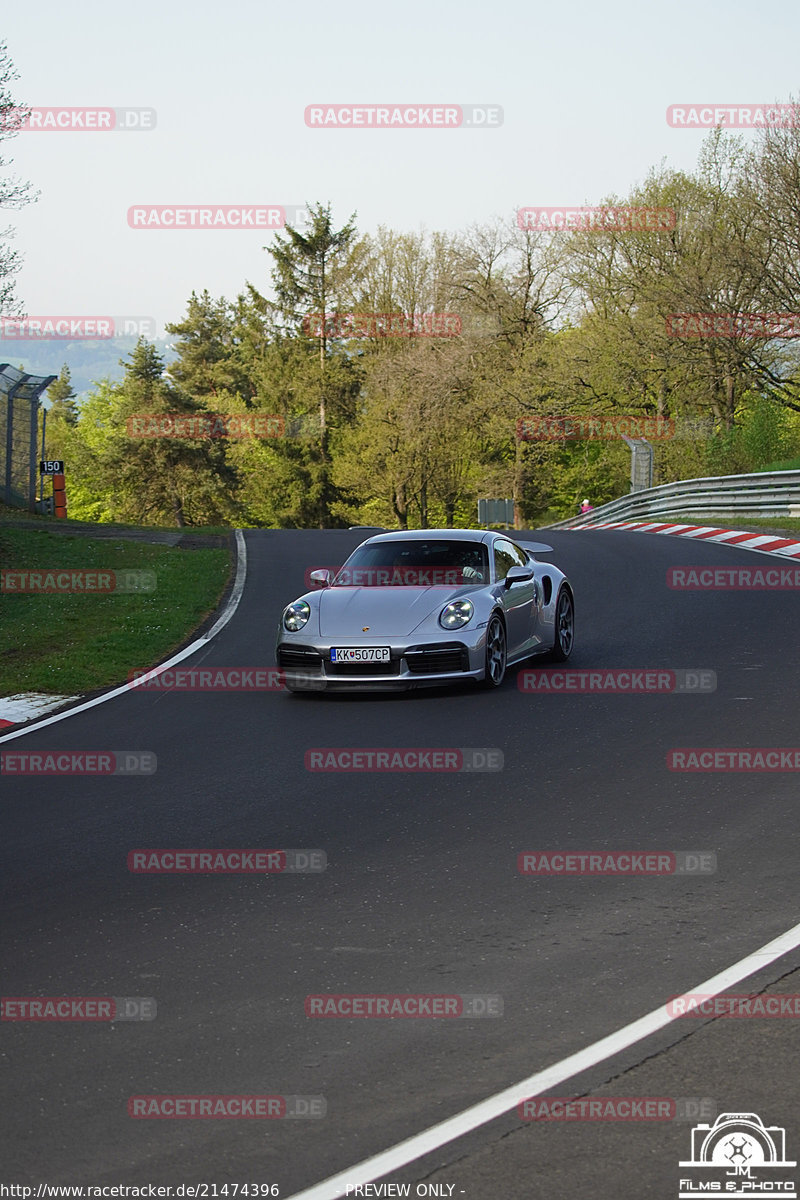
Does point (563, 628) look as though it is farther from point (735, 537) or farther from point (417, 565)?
point (735, 537)

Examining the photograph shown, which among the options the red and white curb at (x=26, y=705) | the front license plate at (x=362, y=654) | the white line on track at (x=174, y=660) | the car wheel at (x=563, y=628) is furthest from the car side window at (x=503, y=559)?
the red and white curb at (x=26, y=705)

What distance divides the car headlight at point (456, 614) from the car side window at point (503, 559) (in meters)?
0.89

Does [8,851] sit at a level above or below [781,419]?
below

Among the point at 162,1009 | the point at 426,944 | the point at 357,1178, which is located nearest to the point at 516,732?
the point at 426,944

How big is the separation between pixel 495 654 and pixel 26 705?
3998 mm

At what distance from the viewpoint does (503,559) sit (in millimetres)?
12875

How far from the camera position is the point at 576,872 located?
6176 millimetres

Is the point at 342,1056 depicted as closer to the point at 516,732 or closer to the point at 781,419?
the point at 516,732

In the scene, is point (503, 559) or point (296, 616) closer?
point (296, 616)

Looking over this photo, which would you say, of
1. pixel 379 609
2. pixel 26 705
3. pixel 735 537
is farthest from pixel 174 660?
pixel 735 537

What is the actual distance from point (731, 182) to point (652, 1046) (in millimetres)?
45955

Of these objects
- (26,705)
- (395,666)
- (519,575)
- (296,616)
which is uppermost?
(519,575)

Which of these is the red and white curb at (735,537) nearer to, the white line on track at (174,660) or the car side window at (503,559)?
the white line on track at (174,660)

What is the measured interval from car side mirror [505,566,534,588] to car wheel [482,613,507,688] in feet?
1.79
